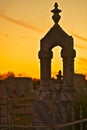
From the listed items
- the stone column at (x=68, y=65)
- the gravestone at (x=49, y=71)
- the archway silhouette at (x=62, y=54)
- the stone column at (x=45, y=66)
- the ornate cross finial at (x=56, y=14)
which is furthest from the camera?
the ornate cross finial at (x=56, y=14)

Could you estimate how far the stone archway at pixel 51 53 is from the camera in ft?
53.5

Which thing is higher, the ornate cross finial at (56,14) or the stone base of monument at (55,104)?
the ornate cross finial at (56,14)

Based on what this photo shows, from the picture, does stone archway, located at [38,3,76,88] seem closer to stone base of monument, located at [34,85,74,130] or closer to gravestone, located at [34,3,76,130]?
gravestone, located at [34,3,76,130]

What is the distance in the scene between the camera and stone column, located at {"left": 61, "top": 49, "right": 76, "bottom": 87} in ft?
53.1

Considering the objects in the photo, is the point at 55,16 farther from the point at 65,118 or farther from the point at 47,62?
the point at 65,118

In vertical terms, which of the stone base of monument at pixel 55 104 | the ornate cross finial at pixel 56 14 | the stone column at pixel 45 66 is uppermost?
the ornate cross finial at pixel 56 14

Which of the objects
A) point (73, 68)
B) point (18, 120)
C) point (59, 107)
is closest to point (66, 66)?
point (73, 68)

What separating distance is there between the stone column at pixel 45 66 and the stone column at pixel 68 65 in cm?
59

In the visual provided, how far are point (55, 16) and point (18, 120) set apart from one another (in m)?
4.75

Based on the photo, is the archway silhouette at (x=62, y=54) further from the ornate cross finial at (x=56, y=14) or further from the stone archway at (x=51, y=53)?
the ornate cross finial at (x=56, y=14)

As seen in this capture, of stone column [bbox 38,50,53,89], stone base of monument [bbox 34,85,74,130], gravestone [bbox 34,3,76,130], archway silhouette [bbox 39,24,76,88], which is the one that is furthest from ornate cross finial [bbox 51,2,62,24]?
stone base of monument [bbox 34,85,74,130]

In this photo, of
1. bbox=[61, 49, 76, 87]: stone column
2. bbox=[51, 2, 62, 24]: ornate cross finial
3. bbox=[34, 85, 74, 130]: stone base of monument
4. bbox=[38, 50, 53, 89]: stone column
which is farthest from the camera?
bbox=[51, 2, 62, 24]: ornate cross finial

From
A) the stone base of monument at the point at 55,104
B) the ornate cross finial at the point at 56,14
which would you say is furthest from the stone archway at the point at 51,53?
the stone base of monument at the point at 55,104

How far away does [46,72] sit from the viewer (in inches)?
657
